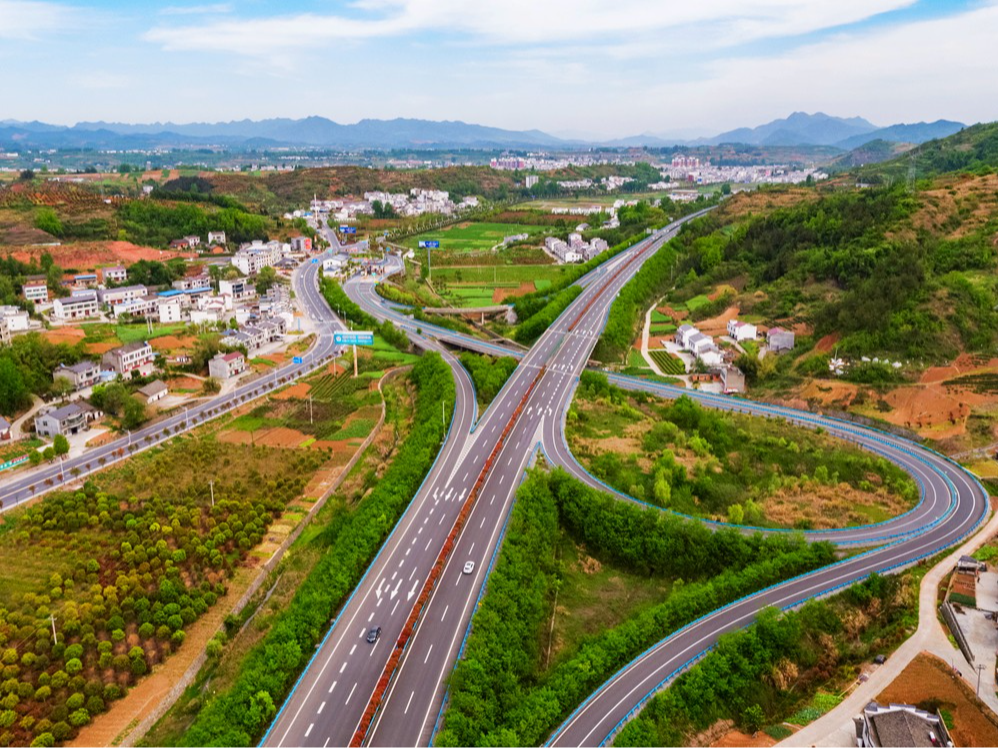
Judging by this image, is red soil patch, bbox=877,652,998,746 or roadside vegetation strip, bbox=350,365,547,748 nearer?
red soil patch, bbox=877,652,998,746

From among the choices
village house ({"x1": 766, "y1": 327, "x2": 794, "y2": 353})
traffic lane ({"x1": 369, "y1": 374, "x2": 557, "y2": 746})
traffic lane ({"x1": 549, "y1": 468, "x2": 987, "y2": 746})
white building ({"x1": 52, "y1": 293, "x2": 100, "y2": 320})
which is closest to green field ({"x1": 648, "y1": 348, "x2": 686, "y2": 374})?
village house ({"x1": 766, "y1": 327, "x2": 794, "y2": 353})

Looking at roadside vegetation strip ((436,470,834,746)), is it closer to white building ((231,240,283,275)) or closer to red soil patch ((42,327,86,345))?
red soil patch ((42,327,86,345))

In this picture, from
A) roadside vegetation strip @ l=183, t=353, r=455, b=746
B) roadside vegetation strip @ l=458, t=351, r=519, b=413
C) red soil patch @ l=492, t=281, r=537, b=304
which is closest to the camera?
roadside vegetation strip @ l=183, t=353, r=455, b=746

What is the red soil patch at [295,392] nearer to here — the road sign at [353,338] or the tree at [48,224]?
the road sign at [353,338]

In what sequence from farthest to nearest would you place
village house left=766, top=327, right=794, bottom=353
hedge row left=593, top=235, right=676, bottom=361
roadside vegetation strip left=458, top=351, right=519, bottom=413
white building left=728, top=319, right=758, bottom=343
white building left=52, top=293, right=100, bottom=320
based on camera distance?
white building left=52, top=293, right=100, bottom=320
white building left=728, top=319, right=758, bottom=343
hedge row left=593, top=235, right=676, bottom=361
village house left=766, top=327, right=794, bottom=353
roadside vegetation strip left=458, top=351, right=519, bottom=413

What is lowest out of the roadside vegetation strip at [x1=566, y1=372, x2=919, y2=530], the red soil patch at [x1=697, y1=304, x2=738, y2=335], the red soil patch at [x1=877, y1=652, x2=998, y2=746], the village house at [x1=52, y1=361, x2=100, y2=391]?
the red soil patch at [x1=877, y1=652, x2=998, y2=746]

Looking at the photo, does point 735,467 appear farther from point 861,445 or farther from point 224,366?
point 224,366

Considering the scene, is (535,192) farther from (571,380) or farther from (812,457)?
(812,457)

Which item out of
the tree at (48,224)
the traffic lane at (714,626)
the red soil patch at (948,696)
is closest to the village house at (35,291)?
the tree at (48,224)
